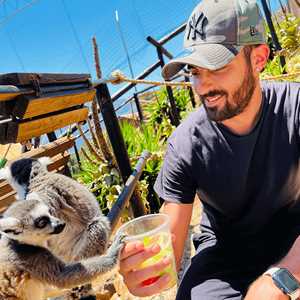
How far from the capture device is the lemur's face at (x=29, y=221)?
111cm

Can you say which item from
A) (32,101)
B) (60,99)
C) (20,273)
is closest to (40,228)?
(20,273)

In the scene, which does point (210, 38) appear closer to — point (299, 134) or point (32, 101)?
point (299, 134)

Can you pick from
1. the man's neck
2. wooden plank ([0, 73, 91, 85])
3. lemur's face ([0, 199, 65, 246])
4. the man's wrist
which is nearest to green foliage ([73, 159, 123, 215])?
wooden plank ([0, 73, 91, 85])

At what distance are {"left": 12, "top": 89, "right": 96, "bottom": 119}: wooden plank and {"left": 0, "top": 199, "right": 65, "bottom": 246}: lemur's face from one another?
479 millimetres

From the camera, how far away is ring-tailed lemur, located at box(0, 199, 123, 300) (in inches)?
44.3

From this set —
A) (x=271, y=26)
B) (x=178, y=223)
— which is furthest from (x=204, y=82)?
(x=271, y=26)

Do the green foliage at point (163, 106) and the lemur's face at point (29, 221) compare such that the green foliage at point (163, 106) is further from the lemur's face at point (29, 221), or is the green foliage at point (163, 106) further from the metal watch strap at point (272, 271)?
the lemur's face at point (29, 221)

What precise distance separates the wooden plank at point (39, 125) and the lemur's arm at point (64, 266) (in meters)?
0.43

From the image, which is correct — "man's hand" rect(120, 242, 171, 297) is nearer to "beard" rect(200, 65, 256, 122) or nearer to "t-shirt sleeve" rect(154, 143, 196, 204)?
"t-shirt sleeve" rect(154, 143, 196, 204)

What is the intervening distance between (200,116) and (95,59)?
9.22ft

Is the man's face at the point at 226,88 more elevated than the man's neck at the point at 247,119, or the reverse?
the man's face at the point at 226,88

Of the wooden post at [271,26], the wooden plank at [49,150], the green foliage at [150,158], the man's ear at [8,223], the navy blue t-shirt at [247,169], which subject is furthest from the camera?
the wooden post at [271,26]

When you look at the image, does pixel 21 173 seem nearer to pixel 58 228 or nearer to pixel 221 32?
pixel 58 228

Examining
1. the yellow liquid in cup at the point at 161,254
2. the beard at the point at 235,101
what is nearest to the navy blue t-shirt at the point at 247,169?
the beard at the point at 235,101
